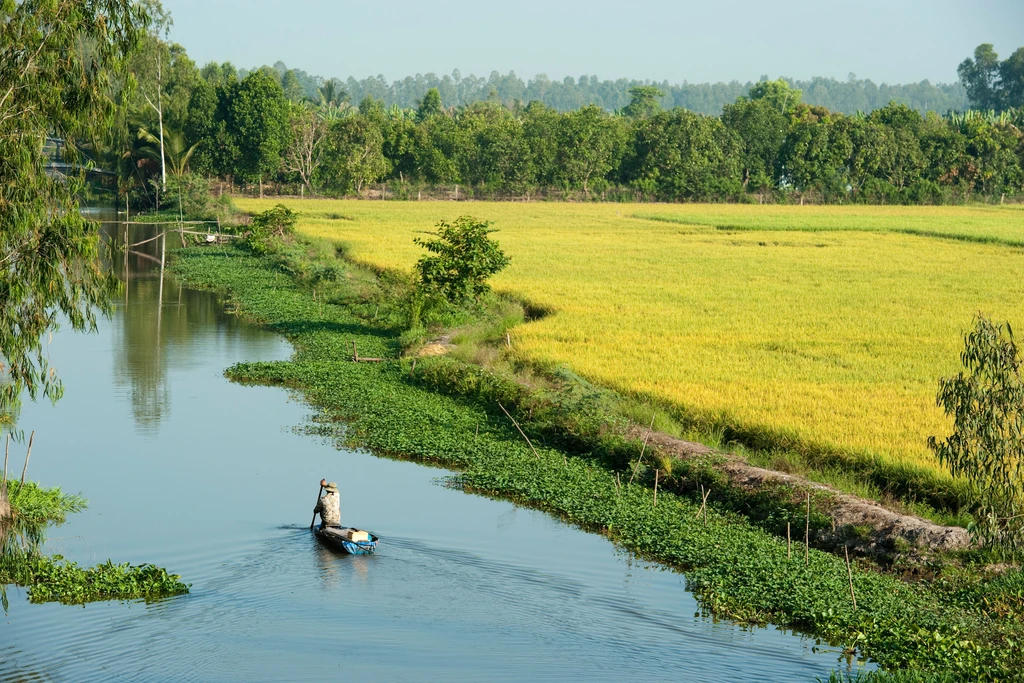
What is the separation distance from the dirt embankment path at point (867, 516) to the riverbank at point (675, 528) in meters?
0.50

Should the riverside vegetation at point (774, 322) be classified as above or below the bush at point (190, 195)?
below

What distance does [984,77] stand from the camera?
173250mm

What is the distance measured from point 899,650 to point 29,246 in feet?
34.0

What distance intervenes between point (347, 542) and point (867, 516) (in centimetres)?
667

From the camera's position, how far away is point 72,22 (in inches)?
508

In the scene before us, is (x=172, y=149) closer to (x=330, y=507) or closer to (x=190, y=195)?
(x=190, y=195)

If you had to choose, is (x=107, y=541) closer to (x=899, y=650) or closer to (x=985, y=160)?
(x=899, y=650)

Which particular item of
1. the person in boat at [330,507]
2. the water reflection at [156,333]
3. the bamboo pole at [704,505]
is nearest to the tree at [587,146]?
the water reflection at [156,333]

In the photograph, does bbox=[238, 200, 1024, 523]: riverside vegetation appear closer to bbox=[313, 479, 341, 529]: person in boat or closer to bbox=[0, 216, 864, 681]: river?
bbox=[0, 216, 864, 681]: river

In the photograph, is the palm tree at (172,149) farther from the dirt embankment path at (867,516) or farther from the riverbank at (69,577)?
the dirt embankment path at (867,516)

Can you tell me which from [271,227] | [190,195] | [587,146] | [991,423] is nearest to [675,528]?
[991,423]

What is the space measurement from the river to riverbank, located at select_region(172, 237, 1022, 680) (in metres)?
0.39

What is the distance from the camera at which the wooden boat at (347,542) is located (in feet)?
44.1

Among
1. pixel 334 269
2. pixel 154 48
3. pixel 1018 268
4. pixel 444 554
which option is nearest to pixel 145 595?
pixel 444 554
